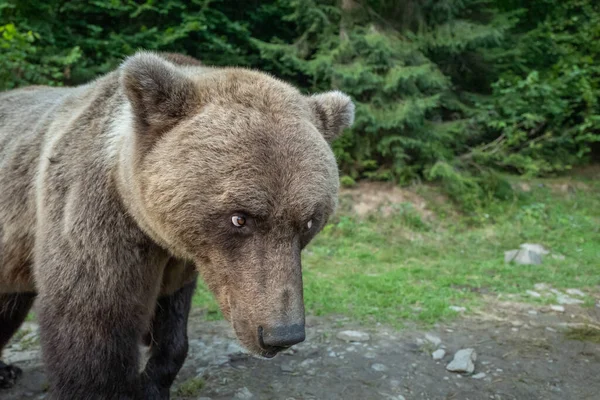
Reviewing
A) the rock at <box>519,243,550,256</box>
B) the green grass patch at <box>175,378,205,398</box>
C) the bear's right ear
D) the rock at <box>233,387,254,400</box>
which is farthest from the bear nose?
the rock at <box>519,243,550,256</box>

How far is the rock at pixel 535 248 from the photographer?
6.90 meters

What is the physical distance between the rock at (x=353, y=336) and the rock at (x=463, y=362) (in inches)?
28.3

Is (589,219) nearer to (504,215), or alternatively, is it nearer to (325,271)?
(504,215)

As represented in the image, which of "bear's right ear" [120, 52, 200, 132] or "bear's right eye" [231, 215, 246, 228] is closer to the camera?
"bear's right eye" [231, 215, 246, 228]

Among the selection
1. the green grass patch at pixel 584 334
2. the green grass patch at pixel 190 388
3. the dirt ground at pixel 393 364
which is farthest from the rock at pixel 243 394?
the green grass patch at pixel 584 334

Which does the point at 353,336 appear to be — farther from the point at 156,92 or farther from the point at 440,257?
the point at 440,257

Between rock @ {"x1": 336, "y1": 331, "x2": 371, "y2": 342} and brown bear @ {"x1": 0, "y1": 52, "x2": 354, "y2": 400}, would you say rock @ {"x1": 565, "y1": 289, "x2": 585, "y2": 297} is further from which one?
brown bear @ {"x1": 0, "y1": 52, "x2": 354, "y2": 400}

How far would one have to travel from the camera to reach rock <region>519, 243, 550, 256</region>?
6898 mm

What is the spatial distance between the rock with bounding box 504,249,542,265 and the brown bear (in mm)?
4546

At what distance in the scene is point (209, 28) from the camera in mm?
9711

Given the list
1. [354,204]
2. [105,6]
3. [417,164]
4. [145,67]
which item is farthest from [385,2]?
[145,67]

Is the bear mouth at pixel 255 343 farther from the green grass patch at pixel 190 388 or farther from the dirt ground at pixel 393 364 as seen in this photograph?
the green grass patch at pixel 190 388

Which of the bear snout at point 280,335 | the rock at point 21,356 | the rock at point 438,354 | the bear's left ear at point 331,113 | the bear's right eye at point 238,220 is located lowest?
the rock at point 21,356

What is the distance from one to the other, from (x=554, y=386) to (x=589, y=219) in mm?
5443
